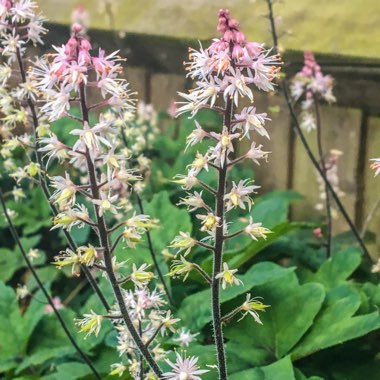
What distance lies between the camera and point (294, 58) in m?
2.06

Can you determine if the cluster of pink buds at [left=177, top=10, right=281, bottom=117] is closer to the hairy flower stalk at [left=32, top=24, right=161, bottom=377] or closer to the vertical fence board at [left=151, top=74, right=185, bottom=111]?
the hairy flower stalk at [left=32, top=24, right=161, bottom=377]

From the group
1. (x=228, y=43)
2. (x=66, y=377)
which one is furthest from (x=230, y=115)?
(x=66, y=377)

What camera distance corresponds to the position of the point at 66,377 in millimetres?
1514

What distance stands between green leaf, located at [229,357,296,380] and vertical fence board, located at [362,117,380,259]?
721mm

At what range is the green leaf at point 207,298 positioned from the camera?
4.88 feet

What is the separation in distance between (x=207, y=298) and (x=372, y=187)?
25.7 inches

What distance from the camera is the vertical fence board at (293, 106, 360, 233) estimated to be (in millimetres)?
2029

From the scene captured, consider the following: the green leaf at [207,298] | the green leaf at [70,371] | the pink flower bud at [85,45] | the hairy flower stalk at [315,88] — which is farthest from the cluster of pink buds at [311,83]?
the pink flower bud at [85,45]

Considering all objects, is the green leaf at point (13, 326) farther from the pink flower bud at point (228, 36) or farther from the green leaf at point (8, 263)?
the pink flower bud at point (228, 36)

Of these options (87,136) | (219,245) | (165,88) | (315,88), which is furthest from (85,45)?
(165,88)

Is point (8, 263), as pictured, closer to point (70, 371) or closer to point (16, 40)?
point (70, 371)

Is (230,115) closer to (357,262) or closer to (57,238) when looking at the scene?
(357,262)

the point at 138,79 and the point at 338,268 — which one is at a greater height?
the point at 138,79

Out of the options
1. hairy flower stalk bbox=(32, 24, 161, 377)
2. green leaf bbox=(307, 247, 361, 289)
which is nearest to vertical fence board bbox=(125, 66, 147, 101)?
green leaf bbox=(307, 247, 361, 289)
